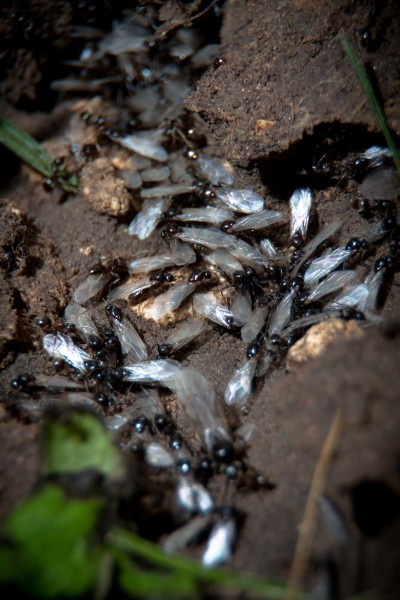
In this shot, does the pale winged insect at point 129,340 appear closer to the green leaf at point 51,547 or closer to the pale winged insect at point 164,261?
the pale winged insect at point 164,261

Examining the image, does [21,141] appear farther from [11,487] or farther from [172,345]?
[11,487]

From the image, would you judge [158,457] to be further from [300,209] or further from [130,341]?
[300,209]

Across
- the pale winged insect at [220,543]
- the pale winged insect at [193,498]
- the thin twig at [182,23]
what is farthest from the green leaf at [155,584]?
the thin twig at [182,23]

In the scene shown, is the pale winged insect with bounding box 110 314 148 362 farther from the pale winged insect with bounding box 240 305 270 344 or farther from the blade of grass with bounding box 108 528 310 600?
the blade of grass with bounding box 108 528 310 600

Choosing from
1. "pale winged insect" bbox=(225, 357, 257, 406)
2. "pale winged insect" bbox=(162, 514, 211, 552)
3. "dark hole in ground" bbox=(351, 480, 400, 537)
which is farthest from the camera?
"pale winged insect" bbox=(225, 357, 257, 406)

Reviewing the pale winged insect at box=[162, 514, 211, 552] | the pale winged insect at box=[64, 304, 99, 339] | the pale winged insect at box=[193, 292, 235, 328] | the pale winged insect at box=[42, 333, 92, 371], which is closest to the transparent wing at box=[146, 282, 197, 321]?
the pale winged insect at box=[193, 292, 235, 328]

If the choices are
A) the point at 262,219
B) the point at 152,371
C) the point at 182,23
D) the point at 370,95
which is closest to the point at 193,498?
the point at 152,371
